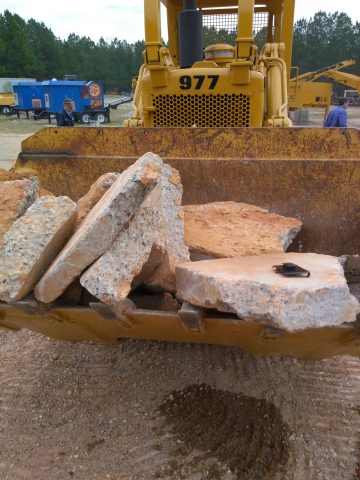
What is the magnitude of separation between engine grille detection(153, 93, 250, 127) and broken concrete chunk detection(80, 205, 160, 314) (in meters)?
2.63

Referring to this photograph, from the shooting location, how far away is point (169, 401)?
110 inches

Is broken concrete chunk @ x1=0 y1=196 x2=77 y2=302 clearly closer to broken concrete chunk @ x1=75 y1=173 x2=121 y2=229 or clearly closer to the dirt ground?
broken concrete chunk @ x1=75 y1=173 x2=121 y2=229

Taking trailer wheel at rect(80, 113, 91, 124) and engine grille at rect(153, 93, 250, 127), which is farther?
trailer wheel at rect(80, 113, 91, 124)

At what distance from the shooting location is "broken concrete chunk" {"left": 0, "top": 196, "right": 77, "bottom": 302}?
1854 millimetres

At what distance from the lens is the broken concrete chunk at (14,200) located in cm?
215

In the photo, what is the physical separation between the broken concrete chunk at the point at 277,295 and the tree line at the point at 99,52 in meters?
51.5

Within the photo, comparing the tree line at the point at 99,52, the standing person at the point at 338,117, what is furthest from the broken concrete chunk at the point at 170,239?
the tree line at the point at 99,52

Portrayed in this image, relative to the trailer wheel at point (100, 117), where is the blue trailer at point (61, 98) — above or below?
above

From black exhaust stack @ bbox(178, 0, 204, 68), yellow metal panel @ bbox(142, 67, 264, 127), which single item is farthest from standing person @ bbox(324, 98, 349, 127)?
yellow metal panel @ bbox(142, 67, 264, 127)

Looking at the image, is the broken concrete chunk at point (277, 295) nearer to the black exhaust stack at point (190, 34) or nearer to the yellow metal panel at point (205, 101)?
the yellow metal panel at point (205, 101)

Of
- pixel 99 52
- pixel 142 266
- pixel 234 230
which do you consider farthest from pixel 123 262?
pixel 99 52

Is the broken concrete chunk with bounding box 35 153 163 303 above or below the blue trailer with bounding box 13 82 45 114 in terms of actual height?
above

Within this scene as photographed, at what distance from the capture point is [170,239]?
229cm

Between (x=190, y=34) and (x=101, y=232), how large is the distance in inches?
138
